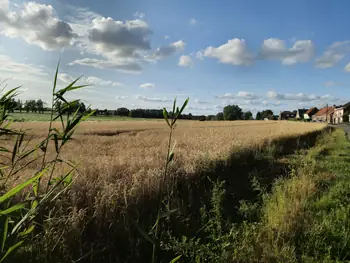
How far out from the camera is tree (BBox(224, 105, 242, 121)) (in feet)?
393

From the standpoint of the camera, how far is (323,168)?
8.30 meters

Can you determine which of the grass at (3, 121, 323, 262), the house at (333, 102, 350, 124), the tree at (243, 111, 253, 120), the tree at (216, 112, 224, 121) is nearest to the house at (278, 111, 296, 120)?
the tree at (243, 111, 253, 120)

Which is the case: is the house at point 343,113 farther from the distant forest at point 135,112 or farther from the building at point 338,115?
the distant forest at point 135,112

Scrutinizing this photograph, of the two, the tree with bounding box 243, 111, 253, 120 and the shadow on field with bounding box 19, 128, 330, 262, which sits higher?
the tree with bounding box 243, 111, 253, 120

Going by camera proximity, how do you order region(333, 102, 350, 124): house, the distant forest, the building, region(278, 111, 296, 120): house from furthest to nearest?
region(278, 111, 296, 120): house → the building → region(333, 102, 350, 124): house → the distant forest

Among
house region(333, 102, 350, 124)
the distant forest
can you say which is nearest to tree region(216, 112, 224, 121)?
the distant forest

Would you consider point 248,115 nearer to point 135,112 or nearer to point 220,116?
point 220,116

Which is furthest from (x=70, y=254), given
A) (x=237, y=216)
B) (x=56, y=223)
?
(x=237, y=216)

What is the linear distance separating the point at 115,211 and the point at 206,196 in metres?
2.43

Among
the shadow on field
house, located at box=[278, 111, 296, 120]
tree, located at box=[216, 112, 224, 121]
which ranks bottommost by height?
the shadow on field

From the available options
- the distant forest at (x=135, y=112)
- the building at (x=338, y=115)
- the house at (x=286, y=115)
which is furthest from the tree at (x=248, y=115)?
the building at (x=338, y=115)

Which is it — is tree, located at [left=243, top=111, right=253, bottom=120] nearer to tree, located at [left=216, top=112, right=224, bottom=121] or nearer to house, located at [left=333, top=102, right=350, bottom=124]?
tree, located at [left=216, top=112, right=224, bottom=121]

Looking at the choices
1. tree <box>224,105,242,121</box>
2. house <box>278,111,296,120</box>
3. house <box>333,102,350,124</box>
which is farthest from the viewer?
house <box>278,111,296,120</box>

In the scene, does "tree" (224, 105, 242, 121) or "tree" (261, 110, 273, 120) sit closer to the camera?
"tree" (224, 105, 242, 121)
